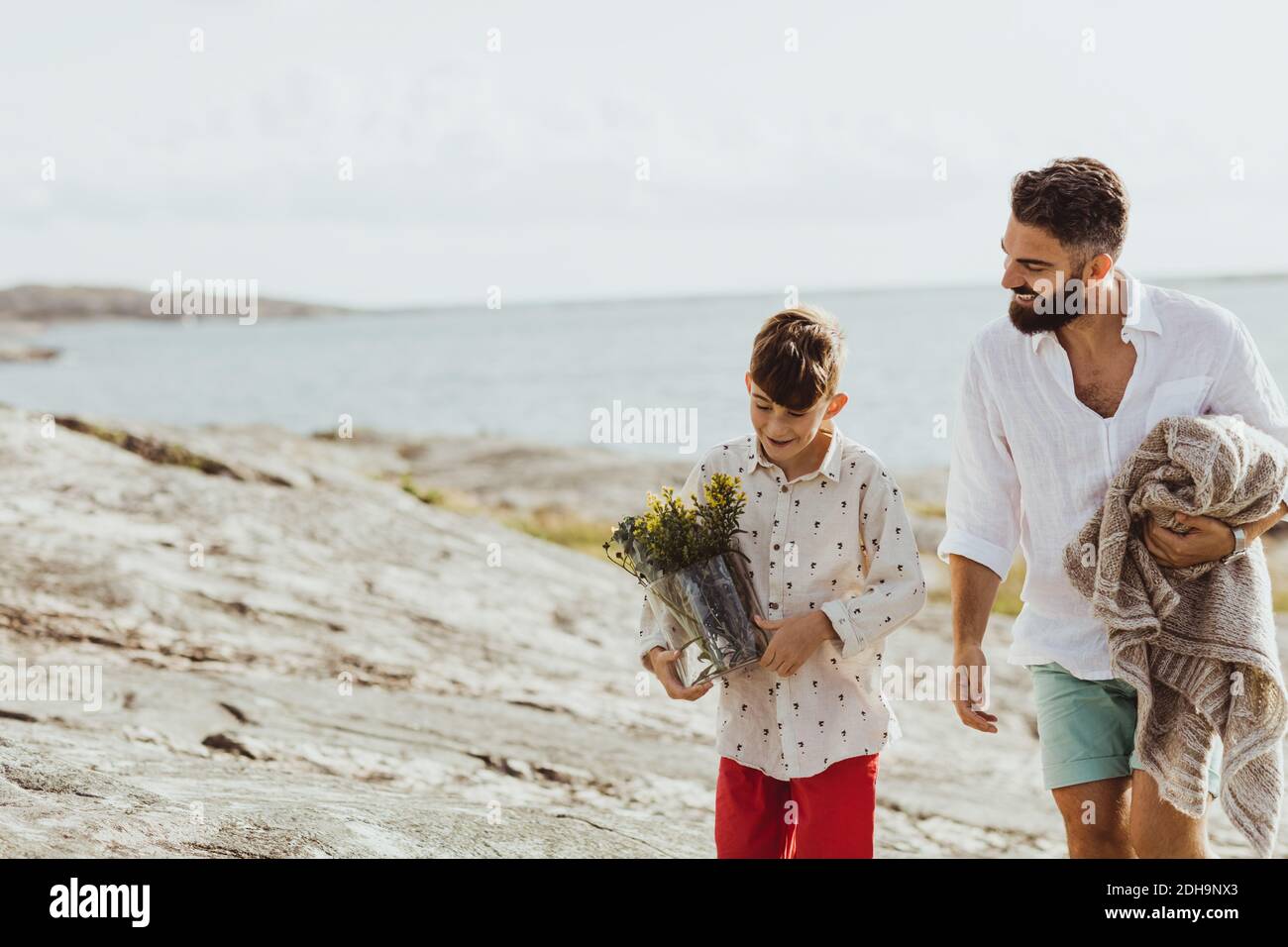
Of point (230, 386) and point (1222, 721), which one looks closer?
point (1222, 721)

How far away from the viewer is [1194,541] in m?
3.60

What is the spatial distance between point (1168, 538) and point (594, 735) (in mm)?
4408

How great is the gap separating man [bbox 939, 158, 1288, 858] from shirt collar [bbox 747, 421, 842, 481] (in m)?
0.48

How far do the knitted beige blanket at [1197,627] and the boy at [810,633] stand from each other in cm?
59

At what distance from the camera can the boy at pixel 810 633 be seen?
3840 mm

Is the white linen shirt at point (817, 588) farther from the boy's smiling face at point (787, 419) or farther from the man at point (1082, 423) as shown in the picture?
the man at point (1082, 423)

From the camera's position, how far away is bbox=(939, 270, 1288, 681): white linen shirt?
149 inches

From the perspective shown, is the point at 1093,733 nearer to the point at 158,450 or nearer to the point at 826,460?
the point at 826,460

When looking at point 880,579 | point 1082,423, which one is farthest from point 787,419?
point 1082,423

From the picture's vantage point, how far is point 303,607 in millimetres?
8445
